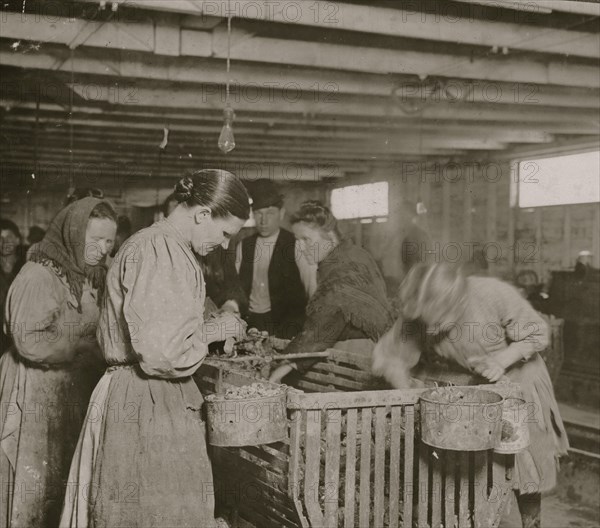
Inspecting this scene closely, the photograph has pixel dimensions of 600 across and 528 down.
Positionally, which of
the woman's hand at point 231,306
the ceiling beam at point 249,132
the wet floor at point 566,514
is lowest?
the wet floor at point 566,514

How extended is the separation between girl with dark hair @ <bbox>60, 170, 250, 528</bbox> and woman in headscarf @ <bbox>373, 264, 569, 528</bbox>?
1.14 meters

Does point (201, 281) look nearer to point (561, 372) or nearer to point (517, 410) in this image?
point (517, 410)

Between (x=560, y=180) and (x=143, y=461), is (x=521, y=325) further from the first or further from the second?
(x=560, y=180)

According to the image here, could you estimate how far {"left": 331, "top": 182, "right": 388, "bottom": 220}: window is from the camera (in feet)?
44.8

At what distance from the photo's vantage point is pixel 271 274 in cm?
565

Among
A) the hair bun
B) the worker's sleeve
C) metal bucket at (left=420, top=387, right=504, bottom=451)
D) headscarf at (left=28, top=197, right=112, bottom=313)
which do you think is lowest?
metal bucket at (left=420, top=387, right=504, bottom=451)

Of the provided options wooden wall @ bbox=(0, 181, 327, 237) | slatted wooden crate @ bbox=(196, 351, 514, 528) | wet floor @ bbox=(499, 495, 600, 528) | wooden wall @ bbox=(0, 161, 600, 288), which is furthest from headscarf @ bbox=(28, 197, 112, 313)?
wooden wall @ bbox=(0, 181, 327, 237)

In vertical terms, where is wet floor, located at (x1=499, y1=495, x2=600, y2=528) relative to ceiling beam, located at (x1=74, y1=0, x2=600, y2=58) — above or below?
below

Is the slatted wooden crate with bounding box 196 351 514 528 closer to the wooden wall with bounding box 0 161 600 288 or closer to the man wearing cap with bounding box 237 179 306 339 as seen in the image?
the man wearing cap with bounding box 237 179 306 339

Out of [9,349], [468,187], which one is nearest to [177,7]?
[9,349]

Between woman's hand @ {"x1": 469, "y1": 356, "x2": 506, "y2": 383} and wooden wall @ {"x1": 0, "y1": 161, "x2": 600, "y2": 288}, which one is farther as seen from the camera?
wooden wall @ {"x1": 0, "y1": 161, "x2": 600, "y2": 288}

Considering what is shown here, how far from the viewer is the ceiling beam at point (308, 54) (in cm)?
478

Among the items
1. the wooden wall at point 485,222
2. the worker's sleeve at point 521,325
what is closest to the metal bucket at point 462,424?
the worker's sleeve at point 521,325

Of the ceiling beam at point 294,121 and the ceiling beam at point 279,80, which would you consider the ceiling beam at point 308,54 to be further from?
the ceiling beam at point 294,121
